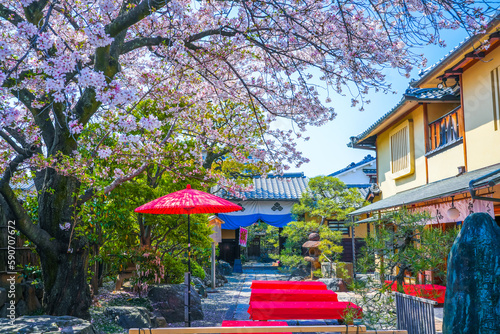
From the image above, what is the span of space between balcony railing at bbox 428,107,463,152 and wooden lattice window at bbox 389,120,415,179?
2.91ft

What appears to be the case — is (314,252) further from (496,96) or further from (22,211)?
(22,211)

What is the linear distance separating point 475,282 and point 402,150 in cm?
1000

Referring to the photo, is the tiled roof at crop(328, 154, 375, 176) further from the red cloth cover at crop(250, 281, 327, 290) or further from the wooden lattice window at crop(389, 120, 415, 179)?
the red cloth cover at crop(250, 281, 327, 290)

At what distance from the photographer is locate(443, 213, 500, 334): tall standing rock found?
2645mm

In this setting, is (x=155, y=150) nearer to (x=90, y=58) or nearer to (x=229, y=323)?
(x=90, y=58)

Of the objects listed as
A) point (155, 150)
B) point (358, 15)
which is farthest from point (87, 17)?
point (358, 15)

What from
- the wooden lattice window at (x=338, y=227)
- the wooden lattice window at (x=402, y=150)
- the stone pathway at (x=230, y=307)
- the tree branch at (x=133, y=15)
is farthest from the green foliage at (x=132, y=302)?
the wooden lattice window at (x=338, y=227)

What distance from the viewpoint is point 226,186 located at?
9.10 metres

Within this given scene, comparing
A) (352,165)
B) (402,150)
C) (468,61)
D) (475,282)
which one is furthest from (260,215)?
(475,282)

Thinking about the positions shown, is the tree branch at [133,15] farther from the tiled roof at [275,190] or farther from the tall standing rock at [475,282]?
the tiled roof at [275,190]

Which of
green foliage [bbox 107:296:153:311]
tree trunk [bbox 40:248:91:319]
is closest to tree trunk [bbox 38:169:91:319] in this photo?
tree trunk [bbox 40:248:91:319]

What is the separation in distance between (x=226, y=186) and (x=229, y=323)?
14.7ft

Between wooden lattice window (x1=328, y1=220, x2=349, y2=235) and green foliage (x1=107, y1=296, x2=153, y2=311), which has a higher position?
wooden lattice window (x1=328, y1=220, x2=349, y2=235)

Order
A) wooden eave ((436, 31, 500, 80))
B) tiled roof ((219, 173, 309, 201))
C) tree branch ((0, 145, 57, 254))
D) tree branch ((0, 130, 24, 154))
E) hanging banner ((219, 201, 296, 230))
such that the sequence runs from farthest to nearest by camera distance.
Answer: tiled roof ((219, 173, 309, 201)) < hanging banner ((219, 201, 296, 230)) < wooden eave ((436, 31, 500, 80)) < tree branch ((0, 145, 57, 254)) < tree branch ((0, 130, 24, 154))
